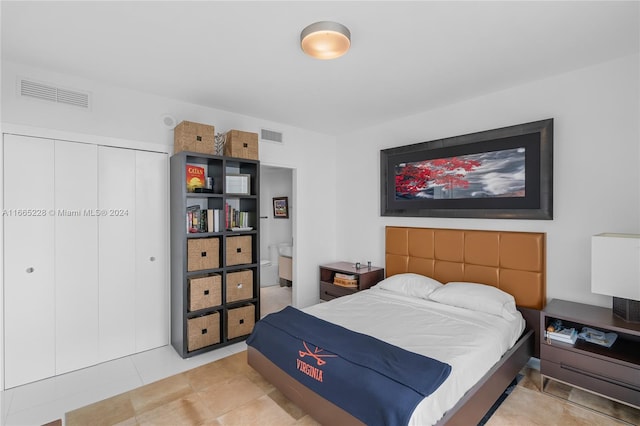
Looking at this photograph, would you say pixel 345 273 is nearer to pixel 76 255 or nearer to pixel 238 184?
pixel 238 184

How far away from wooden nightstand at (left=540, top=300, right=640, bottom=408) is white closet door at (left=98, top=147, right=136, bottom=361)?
3739 millimetres

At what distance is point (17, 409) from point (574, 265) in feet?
15.0

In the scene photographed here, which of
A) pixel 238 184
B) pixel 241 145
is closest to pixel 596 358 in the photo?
pixel 238 184

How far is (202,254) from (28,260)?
1.37 m

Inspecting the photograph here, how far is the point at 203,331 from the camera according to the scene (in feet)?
10.3

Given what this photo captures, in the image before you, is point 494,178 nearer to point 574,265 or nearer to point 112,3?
point 574,265

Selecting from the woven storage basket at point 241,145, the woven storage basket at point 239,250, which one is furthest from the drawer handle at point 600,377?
the woven storage basket at point 241,145

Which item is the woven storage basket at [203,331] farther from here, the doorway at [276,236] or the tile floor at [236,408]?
the doorway at [276,236]

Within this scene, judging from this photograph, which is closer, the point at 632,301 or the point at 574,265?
the point at 632,301

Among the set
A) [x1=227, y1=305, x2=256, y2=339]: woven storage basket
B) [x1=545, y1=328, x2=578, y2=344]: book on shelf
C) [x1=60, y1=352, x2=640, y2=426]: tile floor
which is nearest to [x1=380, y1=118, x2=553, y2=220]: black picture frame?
[x1=545, y1=328, x2=578, y2=344]: book on shelf

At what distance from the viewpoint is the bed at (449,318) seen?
188cm

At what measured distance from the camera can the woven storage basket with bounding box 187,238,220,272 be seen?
3062 millimetres

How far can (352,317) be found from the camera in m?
2.72

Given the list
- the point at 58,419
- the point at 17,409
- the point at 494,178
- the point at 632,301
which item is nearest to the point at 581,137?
the point at 494,178
